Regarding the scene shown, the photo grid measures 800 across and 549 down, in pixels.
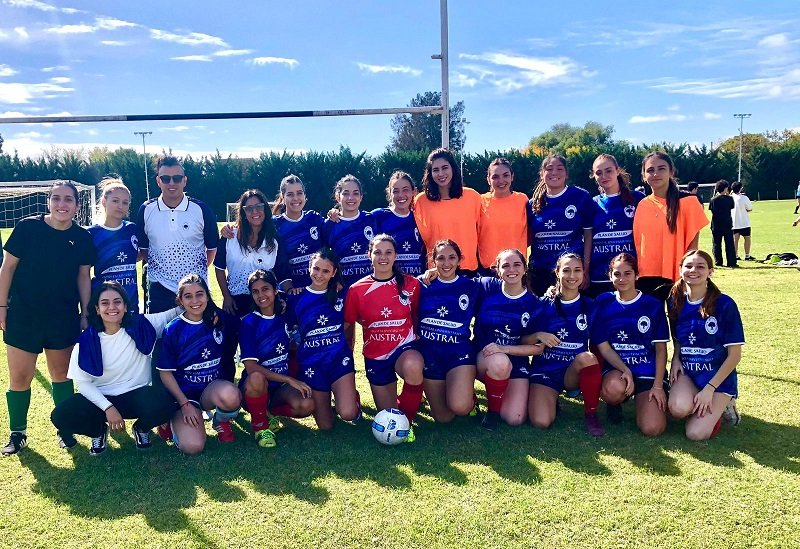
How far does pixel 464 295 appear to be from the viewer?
3.86m

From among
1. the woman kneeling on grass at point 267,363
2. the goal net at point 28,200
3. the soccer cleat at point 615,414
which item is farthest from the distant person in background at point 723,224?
the goal net at point 28,200

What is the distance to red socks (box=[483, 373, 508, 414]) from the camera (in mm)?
3762

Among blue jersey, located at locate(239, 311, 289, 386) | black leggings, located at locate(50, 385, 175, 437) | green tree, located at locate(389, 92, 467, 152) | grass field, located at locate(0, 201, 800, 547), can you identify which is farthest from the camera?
green tree, located at locate(389, 92, 467, 152)

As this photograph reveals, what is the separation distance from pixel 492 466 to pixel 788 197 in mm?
41028

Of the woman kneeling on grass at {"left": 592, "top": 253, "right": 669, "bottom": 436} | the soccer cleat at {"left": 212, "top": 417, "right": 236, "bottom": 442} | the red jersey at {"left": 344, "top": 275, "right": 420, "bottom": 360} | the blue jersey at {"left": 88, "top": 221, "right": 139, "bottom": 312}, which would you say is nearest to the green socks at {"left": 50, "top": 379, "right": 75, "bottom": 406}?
the blue jersey at {"left": 88, "top": 221, "right": 139, "bottom": 312}

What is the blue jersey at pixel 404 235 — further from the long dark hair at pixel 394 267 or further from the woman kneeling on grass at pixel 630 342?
the woman kneeling on grass at pixel 630 342

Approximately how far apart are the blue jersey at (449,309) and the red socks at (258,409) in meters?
1.06

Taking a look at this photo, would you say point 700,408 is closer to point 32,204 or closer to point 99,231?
point 99,231

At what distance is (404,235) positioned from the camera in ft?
14.1

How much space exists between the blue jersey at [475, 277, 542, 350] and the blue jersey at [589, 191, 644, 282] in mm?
643

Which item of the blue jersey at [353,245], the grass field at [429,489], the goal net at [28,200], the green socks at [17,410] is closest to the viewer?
the grass field at [429,489]

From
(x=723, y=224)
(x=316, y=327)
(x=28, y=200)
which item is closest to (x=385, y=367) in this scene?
(x=316, y=327)

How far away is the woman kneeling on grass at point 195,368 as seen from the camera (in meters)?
3.56

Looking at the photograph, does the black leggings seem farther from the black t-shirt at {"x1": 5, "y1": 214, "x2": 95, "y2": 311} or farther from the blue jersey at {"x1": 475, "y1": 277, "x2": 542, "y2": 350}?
the blue jersey at {"x1": 475, "y1": 277, "x2": 542, "y2": 350}
